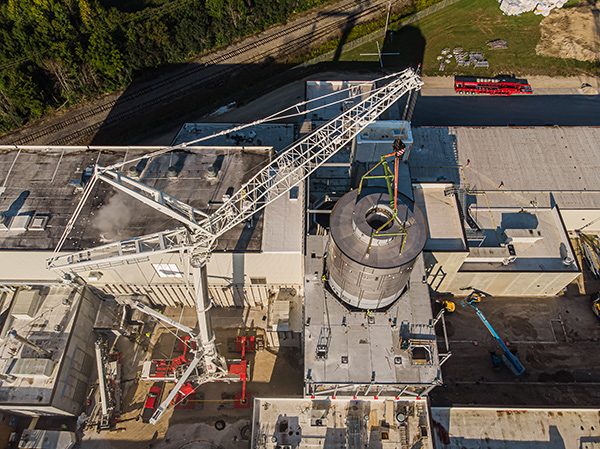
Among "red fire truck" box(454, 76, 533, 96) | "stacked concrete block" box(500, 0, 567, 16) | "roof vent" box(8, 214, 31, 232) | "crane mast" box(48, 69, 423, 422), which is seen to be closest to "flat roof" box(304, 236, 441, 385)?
"crane mast" box(48, 69, 423, 422)

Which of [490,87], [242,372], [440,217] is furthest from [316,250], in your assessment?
[490,87]

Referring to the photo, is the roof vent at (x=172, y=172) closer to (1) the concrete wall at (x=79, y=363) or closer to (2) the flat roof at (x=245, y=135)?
(2) the flat roof at (x=245, y=135)

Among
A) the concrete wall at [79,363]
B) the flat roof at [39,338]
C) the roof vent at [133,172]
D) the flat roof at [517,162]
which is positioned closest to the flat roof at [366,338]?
the flat roof at [517,162]

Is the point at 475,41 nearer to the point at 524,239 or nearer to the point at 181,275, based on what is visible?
the point at 524,239

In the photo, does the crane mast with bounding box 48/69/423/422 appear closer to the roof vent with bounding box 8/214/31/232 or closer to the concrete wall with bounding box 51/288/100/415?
the concrete wall with bounding box 51/288/100/415

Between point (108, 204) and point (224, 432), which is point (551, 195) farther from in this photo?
point (108, 204)

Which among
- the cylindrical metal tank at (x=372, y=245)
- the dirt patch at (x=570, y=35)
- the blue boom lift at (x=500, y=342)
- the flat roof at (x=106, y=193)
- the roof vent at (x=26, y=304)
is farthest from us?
the dirt patch at (x=570, y=35)
